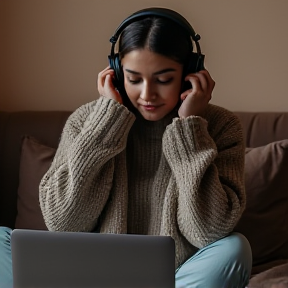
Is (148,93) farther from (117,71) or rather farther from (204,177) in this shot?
(204,177)

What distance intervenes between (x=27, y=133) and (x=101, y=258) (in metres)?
1.00

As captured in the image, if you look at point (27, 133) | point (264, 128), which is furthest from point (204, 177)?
point (27, 133)

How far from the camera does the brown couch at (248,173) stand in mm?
1727

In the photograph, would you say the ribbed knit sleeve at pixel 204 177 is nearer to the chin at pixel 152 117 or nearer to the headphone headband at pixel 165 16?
the chin at pixel 152 117

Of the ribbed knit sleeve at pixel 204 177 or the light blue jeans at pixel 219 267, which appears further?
the ribbed knit sleeve at pixel 204 177

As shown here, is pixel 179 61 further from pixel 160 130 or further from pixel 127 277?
pixel 127 277

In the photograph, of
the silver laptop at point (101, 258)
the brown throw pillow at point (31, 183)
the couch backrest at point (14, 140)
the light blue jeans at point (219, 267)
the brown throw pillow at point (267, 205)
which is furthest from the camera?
the couch backrest at point (14, 140)

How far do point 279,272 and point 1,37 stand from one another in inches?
48.1

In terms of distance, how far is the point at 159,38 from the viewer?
1.39 meters

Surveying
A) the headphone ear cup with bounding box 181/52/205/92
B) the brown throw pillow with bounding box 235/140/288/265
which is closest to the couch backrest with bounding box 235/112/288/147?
the brown throw pillow with bounding box 235/140/288/265

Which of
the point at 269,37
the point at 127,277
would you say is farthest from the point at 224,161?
the point at 269,37

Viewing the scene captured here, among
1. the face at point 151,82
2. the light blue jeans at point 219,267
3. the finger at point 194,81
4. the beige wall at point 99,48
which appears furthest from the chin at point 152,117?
the beige wall at point 99,48

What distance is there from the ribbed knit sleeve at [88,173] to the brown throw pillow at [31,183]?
1.17 feet

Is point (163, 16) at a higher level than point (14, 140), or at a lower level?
higher
